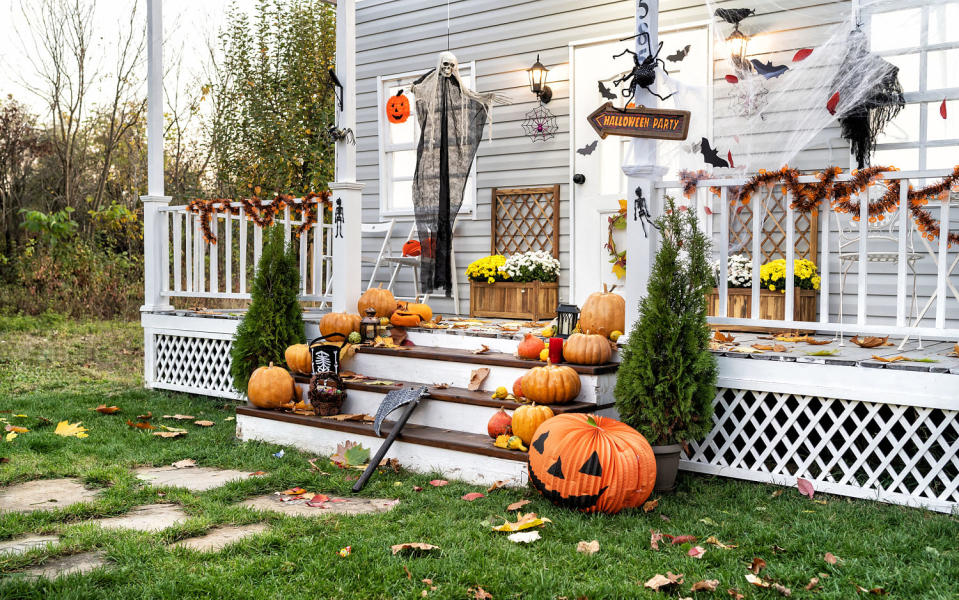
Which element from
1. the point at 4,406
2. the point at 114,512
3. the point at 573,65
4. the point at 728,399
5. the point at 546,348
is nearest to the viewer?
the point at 114,512

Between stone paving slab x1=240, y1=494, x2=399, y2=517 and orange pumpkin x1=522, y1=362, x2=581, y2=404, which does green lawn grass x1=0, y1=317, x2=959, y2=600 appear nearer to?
stone paving slab x1=240, y1=494, x2=399, y2=517

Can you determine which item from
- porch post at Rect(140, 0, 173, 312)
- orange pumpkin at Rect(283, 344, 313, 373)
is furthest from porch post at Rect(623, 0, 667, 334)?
porch post at Rect(140, 0, 173, 312)

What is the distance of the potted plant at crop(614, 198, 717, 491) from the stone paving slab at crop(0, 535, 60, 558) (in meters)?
2.32

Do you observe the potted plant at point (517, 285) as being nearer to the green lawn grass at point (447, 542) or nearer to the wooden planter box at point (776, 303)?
the wooden planter box at point (776, 303)

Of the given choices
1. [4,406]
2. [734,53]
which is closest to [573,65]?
[734,53]

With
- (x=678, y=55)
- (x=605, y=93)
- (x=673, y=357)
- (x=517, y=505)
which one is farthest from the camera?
(x=605, y=93)

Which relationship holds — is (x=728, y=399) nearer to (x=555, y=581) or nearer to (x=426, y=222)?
(x=555, y=581)

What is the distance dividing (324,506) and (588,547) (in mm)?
1120

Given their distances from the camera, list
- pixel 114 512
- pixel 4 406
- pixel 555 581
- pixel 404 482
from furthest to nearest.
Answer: pixel 4 406
pixel 404 482
pixel 114 512
pixel 555 581

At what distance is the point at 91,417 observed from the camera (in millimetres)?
4863

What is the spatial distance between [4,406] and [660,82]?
15.3 ft

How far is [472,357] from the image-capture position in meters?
4.12

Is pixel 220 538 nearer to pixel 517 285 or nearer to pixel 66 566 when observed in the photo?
pixel 66 566

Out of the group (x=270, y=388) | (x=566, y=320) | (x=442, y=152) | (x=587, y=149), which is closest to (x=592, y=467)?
(x=566, y=320)
